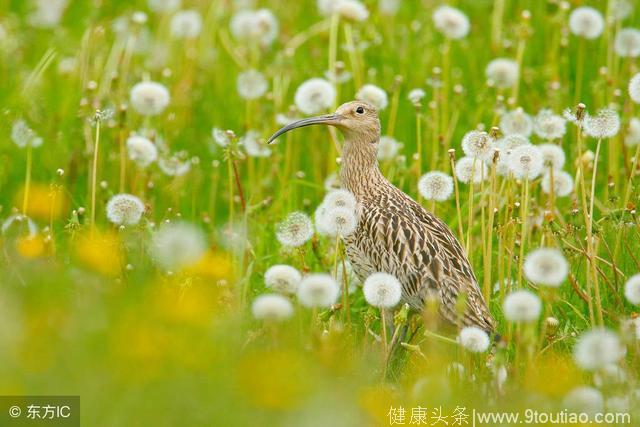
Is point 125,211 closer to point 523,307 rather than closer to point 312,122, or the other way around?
point 312,122

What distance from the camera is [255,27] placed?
931 centimetres

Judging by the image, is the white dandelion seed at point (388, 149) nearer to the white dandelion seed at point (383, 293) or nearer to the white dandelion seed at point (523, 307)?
the white dandelion seed at point (383, 293)

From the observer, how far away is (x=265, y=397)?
3.65 meters

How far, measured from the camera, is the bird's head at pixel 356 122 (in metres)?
6.61

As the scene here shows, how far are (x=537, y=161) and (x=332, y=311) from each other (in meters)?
1.23

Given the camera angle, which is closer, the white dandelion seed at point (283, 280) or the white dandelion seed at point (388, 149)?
the white dandelion seed at point (283, 280)

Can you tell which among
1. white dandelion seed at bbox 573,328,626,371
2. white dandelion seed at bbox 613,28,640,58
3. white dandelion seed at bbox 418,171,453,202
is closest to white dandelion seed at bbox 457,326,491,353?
white dandelion seed at bbox 573,328,626,371

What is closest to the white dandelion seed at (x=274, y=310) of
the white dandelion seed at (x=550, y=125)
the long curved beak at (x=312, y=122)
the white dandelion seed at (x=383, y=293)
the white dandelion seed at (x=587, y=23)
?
the white dandelion seed at (x=383, y=293)

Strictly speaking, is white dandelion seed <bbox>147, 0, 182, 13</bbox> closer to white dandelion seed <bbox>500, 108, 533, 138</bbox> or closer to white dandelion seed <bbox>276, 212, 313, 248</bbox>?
white dandelion seed <bbox>500, 108, 533, 138</bbox>

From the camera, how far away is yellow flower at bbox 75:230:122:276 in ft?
16.9

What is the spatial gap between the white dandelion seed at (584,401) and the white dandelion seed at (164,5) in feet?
23.0

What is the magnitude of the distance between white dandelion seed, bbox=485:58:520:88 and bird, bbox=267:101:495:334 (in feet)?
6.43

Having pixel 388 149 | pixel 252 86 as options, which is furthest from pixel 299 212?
pixel 252 86

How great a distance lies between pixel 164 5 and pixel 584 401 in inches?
286
